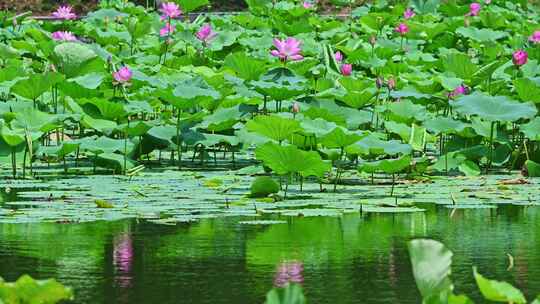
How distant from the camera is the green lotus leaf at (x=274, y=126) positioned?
4.97 metres

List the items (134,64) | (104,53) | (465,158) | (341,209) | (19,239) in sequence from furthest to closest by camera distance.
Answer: (134,64) < (104,53) < (465,158) < (341,209) < (19,239)

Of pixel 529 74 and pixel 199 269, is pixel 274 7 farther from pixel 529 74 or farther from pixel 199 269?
pixel 199 269

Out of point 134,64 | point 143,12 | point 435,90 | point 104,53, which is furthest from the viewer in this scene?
point 143,12

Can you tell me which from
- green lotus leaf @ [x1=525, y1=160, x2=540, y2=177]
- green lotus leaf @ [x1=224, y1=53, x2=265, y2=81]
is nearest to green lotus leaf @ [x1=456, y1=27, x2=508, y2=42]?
green lotus leaf @ [x1=224, y1=53, x2=265, y2=81]

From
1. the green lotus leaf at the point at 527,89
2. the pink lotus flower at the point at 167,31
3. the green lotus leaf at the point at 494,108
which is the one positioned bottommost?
the green lotus leaf at the point at 494,108

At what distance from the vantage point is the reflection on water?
3.19 metres

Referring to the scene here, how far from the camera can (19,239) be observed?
3900mm

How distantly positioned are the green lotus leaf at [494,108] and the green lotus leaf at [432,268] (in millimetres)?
3350

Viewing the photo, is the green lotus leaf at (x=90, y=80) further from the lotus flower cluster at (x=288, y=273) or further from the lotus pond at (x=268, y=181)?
the lotus flower cluster at (x=288, y=273)

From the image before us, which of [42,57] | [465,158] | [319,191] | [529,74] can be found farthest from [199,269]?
[42,57]

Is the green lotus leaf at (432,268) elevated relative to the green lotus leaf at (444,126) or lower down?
lower down

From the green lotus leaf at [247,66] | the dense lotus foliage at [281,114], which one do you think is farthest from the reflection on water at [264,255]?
the green lotus leaf at [247,66]

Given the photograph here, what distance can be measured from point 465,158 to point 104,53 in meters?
A: 2.64

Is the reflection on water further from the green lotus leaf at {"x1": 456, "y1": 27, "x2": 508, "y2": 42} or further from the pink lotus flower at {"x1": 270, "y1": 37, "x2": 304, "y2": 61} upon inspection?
the green lotus leaf at {"x1": 456, "y1": 27, "x2": 508, "y2": 42}
